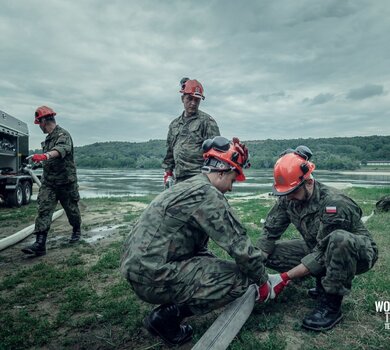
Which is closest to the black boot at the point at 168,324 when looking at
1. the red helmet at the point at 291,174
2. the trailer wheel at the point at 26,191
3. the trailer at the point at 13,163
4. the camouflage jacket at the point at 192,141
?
the red helmet at the point at 291,174

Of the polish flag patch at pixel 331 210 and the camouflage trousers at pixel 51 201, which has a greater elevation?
the polish flag patch at pixel 331 210

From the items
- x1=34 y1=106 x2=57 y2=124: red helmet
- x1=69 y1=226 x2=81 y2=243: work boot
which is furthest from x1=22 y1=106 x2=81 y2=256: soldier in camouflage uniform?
x1=69 y1=226 x2=81 y2=243: work boot

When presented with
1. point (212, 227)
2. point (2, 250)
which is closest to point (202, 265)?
point (212, 227)

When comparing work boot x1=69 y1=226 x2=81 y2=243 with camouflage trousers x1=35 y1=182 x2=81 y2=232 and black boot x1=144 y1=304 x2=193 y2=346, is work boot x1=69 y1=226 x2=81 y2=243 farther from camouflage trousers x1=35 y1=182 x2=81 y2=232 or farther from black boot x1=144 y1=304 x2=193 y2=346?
black boot x1=144 y1=304 x2=193 y2=346

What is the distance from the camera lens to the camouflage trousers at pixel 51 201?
5254mm

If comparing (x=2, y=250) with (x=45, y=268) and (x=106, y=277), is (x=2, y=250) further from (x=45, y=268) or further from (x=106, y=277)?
(x=106, y=277)

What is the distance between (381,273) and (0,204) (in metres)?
11.1

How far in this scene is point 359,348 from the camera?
8.54 feet

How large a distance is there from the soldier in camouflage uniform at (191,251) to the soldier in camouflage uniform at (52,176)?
10.5 ft

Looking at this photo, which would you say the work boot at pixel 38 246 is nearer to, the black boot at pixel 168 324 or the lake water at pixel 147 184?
the black boot at pixel 168 324

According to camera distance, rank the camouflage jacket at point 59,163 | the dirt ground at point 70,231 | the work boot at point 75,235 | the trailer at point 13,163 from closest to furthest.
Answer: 1. the dirt ground at point 70,231
2. the camouflage jacket at point 59,163
3. the work boot at point 75,235
4. the trailer at point 13,163

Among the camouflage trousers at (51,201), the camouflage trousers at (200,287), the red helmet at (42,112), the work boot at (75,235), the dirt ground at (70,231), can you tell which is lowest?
the dirt ground at (70,231)

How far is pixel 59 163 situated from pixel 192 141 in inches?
89.0

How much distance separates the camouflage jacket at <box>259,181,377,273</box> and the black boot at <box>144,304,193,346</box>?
1263 mm
